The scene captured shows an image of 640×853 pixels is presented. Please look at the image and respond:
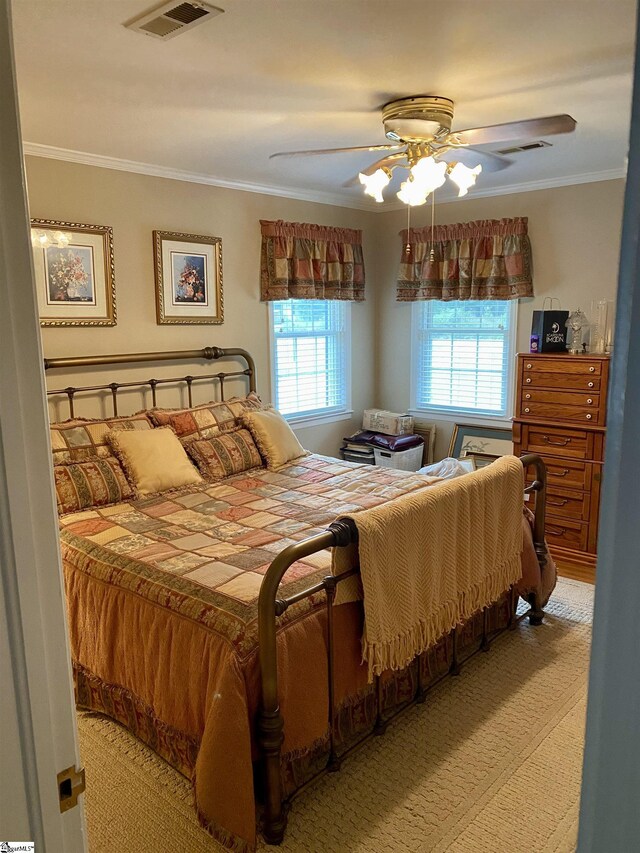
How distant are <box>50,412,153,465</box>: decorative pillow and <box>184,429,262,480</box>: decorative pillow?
390 mm

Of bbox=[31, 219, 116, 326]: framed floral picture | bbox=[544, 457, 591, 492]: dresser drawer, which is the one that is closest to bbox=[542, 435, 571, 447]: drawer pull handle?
bbox=[544, 457, 591, 492]: dresser drawer

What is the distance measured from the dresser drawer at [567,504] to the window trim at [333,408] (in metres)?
1.92

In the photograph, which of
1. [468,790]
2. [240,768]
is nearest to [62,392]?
[240,768]

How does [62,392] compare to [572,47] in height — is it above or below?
below

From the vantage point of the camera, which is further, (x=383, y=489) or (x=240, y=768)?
(x=383, y=489)

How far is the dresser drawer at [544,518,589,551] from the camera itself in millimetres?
4168

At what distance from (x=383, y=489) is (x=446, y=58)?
2.09m

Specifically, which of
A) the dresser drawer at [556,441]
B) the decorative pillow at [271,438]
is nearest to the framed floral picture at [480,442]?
the dresser drawer at [556,441]

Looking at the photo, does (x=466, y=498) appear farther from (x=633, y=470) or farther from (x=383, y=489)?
(x=633, y=470)

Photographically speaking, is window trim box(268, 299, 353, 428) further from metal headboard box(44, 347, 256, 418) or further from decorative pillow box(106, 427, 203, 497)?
decorative pillow box(106, 427, 203, 497)

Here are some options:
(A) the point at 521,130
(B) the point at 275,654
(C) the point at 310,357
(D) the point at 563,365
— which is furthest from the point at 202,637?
(C) the point at 310,357

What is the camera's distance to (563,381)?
4195 mm

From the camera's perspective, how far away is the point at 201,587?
226 centimetres

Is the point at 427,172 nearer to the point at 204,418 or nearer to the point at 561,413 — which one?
the point at 204,418
